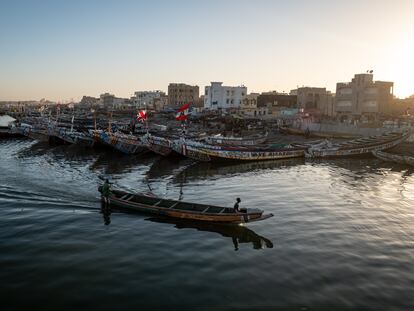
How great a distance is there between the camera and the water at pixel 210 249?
14.5 metres

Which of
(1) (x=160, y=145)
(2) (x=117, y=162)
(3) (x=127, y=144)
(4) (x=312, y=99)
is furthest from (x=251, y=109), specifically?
(2) (x=117, y=162)

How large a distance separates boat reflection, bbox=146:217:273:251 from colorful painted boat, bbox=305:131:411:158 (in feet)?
98.6

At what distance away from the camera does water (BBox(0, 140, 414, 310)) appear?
1452 cm

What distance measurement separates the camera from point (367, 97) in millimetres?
77062

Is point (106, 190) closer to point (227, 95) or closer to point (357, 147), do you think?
point (357, 147)

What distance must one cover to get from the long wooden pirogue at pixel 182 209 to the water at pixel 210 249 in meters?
0.54

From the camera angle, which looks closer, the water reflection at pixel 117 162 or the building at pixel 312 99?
the water reflection at pixel 117 162

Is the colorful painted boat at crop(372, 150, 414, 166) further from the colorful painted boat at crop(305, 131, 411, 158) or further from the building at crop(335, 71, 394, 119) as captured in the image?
the building at crop(335, 71, 394, 119)

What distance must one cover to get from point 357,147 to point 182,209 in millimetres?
34984

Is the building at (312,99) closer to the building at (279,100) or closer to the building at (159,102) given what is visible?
the building at (279,100)

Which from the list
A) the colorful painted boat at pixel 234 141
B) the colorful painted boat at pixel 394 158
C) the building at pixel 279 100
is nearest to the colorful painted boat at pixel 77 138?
the colorful painted boat at pixel 234 141

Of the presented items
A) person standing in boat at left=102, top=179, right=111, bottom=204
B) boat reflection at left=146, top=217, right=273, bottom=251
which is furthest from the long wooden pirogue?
boat reflection at left=146, top=217, right=273, bottom=251

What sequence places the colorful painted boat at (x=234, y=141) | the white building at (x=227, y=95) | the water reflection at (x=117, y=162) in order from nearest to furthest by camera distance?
the water reflection at (x=117, y=162), the colorful painted boat at (x=234, y=141), the white building at (x=227, y=95)

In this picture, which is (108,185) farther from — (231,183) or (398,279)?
(398,279)
